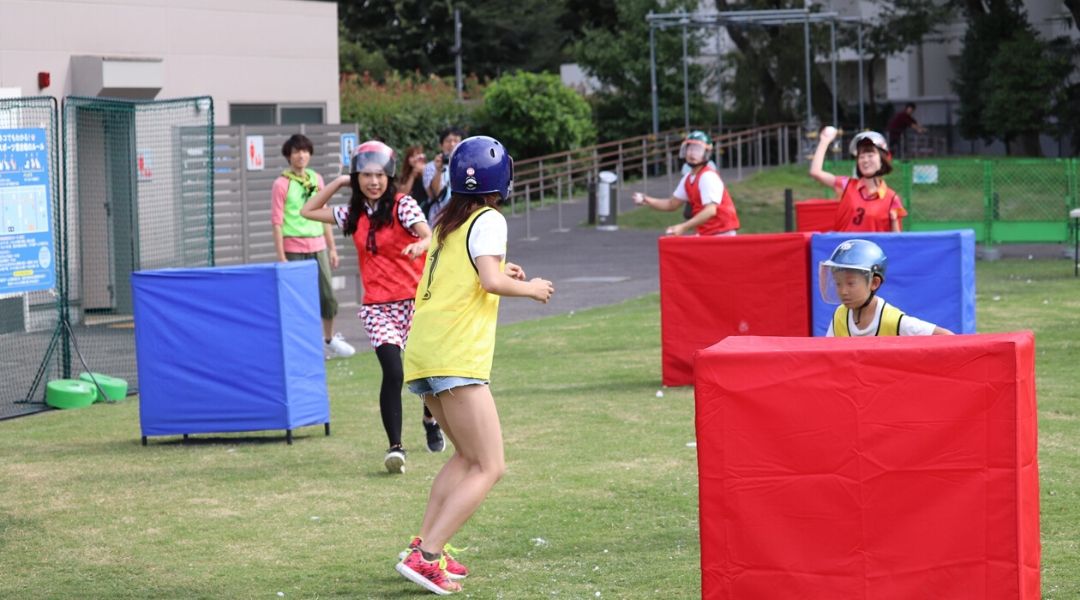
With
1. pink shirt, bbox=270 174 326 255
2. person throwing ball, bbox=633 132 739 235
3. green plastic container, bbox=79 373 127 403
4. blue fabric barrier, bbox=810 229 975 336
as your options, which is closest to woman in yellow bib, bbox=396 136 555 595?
blue fabric barrier, bbox=810 229 975 336

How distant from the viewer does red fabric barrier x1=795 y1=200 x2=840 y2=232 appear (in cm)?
1955

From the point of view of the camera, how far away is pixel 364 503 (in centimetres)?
862

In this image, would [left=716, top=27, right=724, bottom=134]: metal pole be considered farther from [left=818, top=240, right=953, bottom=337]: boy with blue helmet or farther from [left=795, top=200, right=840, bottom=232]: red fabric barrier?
[left=818, top=240, right=953, bottom=337]: boy with blue helmet

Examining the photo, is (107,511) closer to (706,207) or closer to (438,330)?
(438,330)

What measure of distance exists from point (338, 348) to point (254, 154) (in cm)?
494

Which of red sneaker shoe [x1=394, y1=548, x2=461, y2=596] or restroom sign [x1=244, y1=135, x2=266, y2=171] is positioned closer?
red sneaker shoe [x1=394, y1=548, x2=461, y2=596]

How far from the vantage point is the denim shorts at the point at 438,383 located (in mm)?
6520

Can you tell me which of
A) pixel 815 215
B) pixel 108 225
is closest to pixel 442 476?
pixel 108 225

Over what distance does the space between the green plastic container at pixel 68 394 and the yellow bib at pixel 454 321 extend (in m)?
7.07

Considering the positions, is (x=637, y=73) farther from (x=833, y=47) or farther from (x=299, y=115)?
(x=299, y=115)

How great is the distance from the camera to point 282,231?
47.5ft

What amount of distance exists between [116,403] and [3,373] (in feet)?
3.64

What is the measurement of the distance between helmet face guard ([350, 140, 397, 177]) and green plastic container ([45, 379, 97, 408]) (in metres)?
4.82

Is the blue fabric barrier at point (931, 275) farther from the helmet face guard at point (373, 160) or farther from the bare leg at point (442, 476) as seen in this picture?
the bare leg at point (442, 476)
